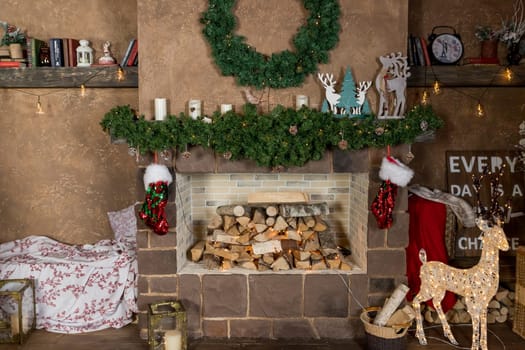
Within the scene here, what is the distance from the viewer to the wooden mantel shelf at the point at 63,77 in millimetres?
4254

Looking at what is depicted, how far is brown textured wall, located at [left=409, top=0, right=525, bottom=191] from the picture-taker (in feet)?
14.3

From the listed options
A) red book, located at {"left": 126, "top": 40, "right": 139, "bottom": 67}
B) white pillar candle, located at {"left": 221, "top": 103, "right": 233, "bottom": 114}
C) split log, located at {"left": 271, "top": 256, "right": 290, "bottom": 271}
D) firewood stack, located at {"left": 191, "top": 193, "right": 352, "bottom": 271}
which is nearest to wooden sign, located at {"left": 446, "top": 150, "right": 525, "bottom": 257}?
firewood stack, located at {"left": 191, "top": 193, "right": 352, "bottom": 271}

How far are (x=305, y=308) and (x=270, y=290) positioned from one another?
11.3 inches

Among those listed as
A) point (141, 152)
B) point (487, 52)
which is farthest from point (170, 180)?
point (487, 52)

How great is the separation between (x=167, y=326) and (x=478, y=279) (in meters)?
2.19

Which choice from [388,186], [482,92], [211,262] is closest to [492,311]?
[388,186]

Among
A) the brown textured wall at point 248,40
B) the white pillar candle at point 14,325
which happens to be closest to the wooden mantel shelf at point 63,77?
the brown textured wall at point 248,40

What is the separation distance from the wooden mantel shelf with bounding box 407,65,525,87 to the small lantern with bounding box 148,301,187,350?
8.57 feet

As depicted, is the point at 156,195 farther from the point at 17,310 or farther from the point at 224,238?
the point at 17,310

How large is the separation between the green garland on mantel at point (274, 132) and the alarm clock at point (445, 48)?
104cm

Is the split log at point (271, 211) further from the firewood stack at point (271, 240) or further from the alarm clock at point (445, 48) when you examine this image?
the alarm clock at point (445, 48)

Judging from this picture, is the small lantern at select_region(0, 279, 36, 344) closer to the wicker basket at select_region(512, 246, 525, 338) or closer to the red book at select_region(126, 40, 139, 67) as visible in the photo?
the red book at select_region(126, 40, 139, 67)

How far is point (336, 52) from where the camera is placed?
3.55 m

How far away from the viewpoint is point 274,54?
11.5ft
